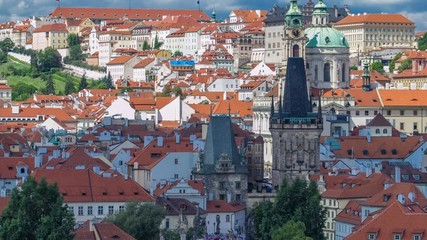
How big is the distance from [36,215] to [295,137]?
31.2m

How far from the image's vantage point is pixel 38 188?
71688 mm

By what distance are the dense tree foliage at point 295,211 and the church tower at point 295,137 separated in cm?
1216

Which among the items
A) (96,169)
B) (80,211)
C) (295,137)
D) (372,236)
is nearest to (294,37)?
(295,137)

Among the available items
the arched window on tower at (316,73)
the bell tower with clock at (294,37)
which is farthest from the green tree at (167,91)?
the bell tower with clock at (294,37)

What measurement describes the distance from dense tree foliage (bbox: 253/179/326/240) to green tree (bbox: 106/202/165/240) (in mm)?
6156

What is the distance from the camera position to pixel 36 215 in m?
70.9

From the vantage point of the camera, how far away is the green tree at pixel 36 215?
69000mm

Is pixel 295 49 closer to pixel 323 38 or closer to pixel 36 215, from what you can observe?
pixel 323 38

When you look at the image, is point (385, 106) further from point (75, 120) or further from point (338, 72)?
point (75, 120)

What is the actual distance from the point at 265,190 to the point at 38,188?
27.2 meters

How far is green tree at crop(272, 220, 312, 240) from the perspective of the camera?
244ft

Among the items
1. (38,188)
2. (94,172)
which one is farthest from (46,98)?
(38,188)

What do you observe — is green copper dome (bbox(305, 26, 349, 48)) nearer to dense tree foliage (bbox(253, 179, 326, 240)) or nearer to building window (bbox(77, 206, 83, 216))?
dense tree foliage (bbox(253, 179, 326, 240))

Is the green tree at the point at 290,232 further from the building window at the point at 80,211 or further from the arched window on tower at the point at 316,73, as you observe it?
the arched window on tower at the point at 316,73
